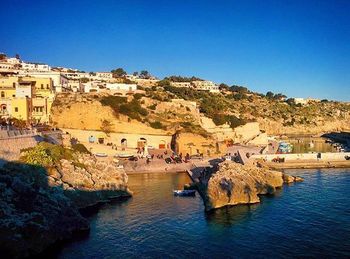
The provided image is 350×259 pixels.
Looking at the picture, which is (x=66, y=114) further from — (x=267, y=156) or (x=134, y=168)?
(x=267, y=156)

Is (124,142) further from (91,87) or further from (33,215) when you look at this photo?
(33,215)

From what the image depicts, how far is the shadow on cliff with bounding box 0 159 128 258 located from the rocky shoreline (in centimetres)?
1022

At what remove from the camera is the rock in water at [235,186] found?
32.7 m

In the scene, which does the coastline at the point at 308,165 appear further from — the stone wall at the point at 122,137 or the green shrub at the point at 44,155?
the green shrub at the point at 44,155

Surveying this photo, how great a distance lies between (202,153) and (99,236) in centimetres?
3113

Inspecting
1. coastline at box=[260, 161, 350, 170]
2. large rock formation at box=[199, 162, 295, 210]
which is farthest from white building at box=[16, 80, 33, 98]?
coastline at box=[260, 161, 350, 170]

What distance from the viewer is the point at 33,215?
77.8ft

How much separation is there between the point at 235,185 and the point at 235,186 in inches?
5.6

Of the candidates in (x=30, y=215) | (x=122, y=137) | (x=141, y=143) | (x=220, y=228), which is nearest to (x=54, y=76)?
(x=122, y=137)

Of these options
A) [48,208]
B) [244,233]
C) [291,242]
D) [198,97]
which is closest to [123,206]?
[48,208]

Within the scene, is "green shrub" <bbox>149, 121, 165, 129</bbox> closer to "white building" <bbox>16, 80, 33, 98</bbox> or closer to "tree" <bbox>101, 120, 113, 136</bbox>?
"tree" <bbox>101, 120, 113, 136</bbox>

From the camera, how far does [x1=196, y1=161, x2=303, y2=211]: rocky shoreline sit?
107 feet

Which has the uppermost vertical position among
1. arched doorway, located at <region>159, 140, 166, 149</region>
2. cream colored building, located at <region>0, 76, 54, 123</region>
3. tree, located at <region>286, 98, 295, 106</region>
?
tree, located at <region>286, 98, 295, 106</region>

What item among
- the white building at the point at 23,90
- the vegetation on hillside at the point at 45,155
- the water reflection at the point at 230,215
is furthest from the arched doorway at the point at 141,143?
the water reflection at the point at 230,215
